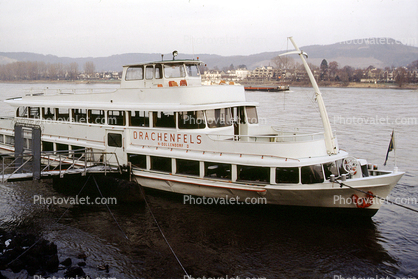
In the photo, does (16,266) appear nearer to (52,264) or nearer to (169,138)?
(52,264)

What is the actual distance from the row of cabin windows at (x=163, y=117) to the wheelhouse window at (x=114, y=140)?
55 centimetres

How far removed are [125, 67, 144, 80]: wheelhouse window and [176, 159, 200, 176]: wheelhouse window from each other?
14.9 feet

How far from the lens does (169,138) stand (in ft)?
45.4

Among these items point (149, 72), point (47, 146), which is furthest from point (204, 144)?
point (47, 146)

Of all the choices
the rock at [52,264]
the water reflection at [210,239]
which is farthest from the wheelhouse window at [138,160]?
the rock at [52,264]

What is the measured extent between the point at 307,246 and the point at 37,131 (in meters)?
9.53

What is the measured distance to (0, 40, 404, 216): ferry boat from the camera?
467 inches

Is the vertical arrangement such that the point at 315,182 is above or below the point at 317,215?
above

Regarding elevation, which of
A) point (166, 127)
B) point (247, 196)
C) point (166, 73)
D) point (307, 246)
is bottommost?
point (307, 246)

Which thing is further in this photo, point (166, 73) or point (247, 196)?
point (166, 73)

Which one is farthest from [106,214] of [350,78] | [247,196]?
[350,78]

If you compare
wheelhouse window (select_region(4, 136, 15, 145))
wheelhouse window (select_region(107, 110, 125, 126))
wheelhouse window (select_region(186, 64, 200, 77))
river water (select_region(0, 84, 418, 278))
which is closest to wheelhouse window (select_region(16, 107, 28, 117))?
wheelhouse window (select_region(4, 136, 15, 145))

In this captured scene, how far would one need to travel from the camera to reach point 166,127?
46.4 ft

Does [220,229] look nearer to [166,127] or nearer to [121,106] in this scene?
[166,127]
